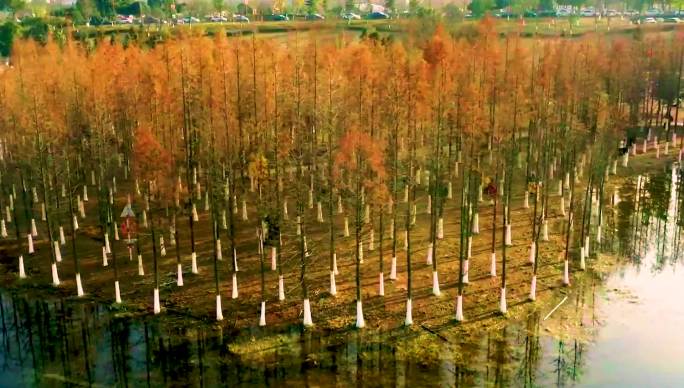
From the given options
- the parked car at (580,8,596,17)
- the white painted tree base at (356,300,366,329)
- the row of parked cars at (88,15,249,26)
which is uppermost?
the parked car at (580,8,596,17)

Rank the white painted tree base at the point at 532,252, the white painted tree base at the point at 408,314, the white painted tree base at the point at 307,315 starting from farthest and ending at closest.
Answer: the white painted tree base at the point at 532,252, the white painted tree base at the point at 307,315, the white painted tree base at the point at 408,314

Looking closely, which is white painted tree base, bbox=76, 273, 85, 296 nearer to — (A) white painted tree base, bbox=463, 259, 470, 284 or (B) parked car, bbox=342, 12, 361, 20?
(A) white painted tree base, bbox=463, 259, 470, 284

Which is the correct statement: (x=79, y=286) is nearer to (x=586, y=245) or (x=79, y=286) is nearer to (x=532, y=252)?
(x=532, y=252)

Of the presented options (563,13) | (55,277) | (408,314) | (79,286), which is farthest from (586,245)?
(563,13)

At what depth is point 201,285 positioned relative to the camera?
4275cm

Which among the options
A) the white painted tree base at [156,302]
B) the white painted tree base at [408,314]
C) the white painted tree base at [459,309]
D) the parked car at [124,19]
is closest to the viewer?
the white painted tree base at [408,314]

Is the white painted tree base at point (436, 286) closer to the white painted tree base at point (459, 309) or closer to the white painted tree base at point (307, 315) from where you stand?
the white painted tree base at point (459, 309)

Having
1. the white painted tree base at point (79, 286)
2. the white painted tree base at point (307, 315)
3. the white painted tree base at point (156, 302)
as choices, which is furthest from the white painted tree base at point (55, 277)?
the white painted tree base at point (307, 315)

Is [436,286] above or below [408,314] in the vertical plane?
above

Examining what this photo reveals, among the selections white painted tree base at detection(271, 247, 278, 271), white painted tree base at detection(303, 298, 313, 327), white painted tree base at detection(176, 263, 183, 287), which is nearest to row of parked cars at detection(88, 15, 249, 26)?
white painted tree base at detection(271, 247, 278, 271)

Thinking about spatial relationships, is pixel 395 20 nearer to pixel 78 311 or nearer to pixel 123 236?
pixel 123 236

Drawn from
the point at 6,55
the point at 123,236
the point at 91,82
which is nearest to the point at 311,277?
the point at 123,236

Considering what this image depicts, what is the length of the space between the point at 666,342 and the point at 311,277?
19.9m

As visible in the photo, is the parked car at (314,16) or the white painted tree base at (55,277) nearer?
the white painted tree base at (55,277)
